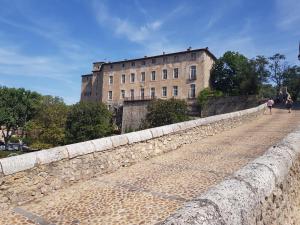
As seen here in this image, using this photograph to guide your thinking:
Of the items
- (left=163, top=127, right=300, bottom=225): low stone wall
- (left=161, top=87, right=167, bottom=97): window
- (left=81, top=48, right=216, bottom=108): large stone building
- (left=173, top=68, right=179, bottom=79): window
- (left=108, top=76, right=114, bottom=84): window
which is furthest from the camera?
(left=108, top=76, right=114, bottom=84): window

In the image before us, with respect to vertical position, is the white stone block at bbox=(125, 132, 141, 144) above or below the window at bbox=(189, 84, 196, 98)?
below

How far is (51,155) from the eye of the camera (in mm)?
6500

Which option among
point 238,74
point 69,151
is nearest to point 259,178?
point 69,151

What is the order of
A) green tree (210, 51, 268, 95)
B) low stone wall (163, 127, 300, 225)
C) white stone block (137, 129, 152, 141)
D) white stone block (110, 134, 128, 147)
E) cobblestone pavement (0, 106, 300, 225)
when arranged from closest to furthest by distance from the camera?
low stone wall (163, 127, 300, 225), cobblestone pavement (0, 106, 300, 225), white stone block (110, 134, 128, 147), white stone block (137, 129, 152, 141), green tree (210, 51, 268, 95)

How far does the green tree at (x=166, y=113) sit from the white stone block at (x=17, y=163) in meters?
33.9

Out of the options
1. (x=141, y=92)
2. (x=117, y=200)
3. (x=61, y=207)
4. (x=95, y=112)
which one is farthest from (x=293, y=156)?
(x=141, y=92)

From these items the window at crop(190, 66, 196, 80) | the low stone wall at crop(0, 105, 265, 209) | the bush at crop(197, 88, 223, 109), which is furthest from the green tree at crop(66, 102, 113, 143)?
the low stone wall at crop(0, 105, 265, 209)

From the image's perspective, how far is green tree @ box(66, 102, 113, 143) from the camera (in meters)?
41.9

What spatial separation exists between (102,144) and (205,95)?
42.3 m

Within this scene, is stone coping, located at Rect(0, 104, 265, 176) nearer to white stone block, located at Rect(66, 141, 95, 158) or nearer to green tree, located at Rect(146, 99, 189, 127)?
white stone block, located at Rect(66, 141, 95, 158)

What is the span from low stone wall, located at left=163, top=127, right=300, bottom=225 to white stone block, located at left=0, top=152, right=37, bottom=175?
13.0 ft

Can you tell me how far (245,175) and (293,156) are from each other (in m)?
2.45

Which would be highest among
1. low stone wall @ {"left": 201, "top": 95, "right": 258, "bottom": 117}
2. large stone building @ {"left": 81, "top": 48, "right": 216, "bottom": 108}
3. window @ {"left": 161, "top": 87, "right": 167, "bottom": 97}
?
large stone building @ {"left": 81, "top": 48, "right": 216, "bottom": 108}

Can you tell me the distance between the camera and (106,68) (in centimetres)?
6456
